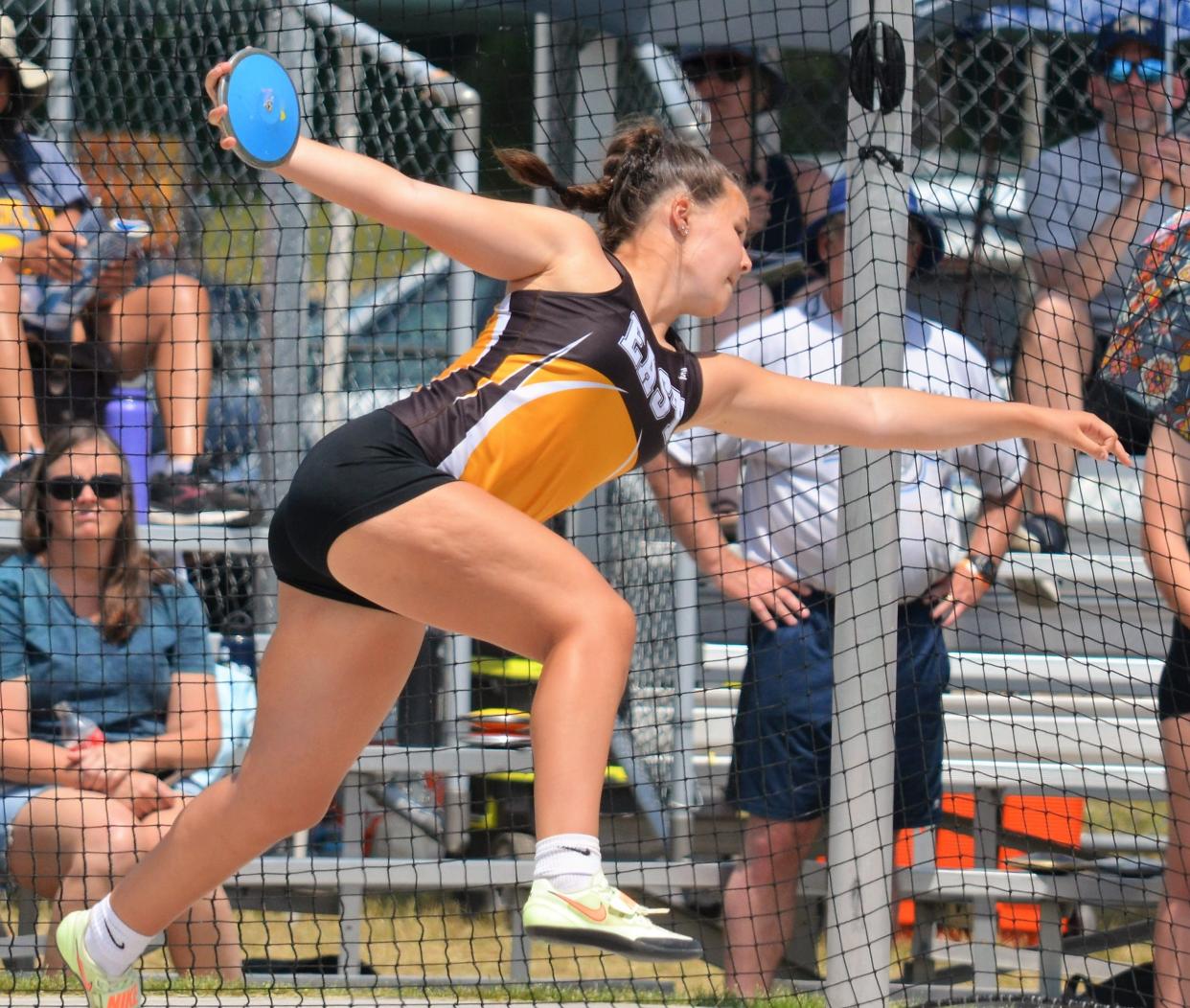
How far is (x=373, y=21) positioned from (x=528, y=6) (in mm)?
825

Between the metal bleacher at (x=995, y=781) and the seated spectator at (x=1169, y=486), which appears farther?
the metal bleacher at (x=995, y=781)

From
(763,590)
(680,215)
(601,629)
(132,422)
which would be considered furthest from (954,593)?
(132,422)

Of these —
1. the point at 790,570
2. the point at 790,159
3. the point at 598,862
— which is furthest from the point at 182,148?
the point at 598,862

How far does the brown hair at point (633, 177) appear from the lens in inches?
121

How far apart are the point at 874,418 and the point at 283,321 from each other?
8.39 ft

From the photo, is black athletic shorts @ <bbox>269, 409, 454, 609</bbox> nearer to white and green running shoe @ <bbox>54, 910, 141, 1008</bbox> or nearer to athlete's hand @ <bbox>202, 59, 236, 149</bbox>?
athlete's hand @ <bbox>202, 59, 236, 149</bbox>

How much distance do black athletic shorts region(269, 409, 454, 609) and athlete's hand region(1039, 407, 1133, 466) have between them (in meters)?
1.33

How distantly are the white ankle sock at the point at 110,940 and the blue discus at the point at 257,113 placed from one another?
1.56m

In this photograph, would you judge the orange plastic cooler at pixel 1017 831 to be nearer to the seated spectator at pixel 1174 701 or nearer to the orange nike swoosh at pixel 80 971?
the seated spectator at pixel 1174 701

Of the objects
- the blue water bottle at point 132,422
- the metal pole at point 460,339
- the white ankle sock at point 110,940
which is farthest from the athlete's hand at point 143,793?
the white ankle sock at point 110,940

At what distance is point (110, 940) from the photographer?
3180 mm

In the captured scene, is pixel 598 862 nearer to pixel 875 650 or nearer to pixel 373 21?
pixel 875 650

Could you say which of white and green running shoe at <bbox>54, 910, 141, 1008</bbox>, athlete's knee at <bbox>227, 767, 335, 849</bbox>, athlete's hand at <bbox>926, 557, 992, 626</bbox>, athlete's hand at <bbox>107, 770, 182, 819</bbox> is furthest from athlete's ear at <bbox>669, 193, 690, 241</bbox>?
athlete's hand at <bbox>107, 770, 182, 819</bbox>

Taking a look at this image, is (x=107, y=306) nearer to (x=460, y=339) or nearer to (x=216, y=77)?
(x=460, y=339)
